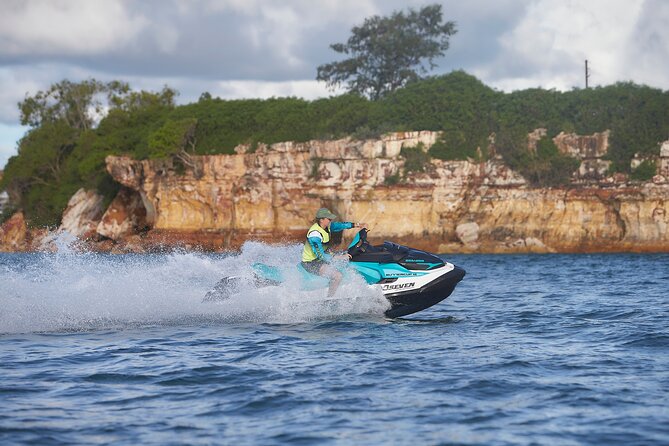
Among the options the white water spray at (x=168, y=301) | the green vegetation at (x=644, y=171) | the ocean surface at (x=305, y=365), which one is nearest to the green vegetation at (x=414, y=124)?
the green vegetation at (x=644, y=171)

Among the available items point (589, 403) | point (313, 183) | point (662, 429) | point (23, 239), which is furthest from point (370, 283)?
point (23, 239)

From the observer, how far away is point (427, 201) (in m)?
52.1

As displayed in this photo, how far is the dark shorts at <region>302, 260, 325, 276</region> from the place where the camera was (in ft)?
49.7

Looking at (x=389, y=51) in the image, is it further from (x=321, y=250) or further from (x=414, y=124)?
(x=321, y=250)

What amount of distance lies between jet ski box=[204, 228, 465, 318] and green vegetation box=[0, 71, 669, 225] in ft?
122

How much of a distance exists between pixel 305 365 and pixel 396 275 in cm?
416

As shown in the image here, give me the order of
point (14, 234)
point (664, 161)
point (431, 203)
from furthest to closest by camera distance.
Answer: point (14, 234)
point (431, 203)
point (664, 161)

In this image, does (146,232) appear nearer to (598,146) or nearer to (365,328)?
(598,146)

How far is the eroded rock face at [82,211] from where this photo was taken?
63.1 metres

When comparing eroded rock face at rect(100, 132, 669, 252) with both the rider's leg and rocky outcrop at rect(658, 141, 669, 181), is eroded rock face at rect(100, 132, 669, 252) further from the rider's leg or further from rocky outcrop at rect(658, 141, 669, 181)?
the rider's leg

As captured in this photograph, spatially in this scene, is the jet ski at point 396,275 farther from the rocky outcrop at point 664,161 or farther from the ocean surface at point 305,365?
the rocky outcrop at point 664,161

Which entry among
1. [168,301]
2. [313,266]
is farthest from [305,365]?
[168,301]

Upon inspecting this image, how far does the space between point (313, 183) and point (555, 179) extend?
13736 mm

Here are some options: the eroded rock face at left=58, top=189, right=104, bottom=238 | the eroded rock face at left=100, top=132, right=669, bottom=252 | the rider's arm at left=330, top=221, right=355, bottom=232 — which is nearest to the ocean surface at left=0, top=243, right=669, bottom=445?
the rider's arm at left=330, top=221, right=355, bottom=232
